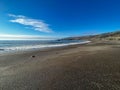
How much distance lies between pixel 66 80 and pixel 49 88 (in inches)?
39.6

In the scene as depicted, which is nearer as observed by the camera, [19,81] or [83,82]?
[83,82]

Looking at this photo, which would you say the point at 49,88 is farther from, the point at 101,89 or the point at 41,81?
the point at 101,89

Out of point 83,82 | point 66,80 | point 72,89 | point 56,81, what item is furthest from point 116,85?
point 56,81

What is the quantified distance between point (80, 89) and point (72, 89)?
0.31 metres

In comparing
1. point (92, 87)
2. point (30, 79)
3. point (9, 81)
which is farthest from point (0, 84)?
point (92, 87)

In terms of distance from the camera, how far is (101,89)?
4.02 m

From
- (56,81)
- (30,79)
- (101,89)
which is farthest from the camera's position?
(30,79)

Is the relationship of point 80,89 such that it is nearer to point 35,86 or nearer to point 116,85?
point 116,85

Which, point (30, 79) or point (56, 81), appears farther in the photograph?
point (30, 79)

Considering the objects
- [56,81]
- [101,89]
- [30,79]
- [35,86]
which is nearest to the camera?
[101,89]

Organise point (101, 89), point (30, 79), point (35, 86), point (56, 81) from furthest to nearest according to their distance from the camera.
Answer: point (30, 79), point (56, 81), point (35, 86), point (101, 89)

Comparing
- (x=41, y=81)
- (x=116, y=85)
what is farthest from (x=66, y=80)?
(x=116, y=85)

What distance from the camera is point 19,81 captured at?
16.4 feet

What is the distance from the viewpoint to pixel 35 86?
4453 millimetres
